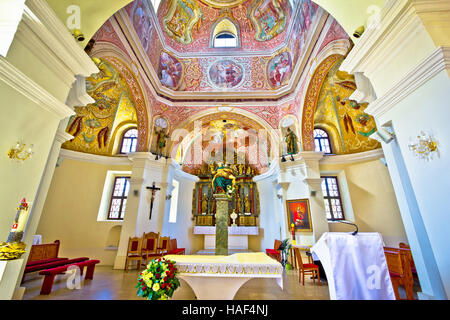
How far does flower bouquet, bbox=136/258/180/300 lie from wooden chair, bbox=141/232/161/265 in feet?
16.8

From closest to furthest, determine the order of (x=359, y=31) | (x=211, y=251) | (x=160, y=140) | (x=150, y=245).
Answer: (x=359, y=31)
(x=150, y=245)
(x=160, y=140)
(x=211, y=251)

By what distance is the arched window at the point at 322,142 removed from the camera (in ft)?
31.5

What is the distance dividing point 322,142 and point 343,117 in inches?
57.1

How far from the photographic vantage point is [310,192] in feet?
25.9

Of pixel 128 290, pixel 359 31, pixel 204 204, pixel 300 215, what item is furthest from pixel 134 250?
pixel 359 31

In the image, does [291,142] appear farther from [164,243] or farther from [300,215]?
[164,243]

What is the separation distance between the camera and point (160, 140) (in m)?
9.05

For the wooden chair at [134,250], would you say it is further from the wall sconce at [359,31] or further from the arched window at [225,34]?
the arched window at [225,34]

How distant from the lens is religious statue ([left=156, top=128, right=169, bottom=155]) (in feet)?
29.5

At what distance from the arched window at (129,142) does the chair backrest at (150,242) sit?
443cm

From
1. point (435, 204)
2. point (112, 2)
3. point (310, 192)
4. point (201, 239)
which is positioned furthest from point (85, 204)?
point (435, 204)

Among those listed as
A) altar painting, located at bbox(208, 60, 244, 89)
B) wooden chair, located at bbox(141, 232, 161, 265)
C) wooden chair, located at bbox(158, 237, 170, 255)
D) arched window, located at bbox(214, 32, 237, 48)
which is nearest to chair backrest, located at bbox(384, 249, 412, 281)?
wooden chair, located at bbox(141, 232, 161, 265)
